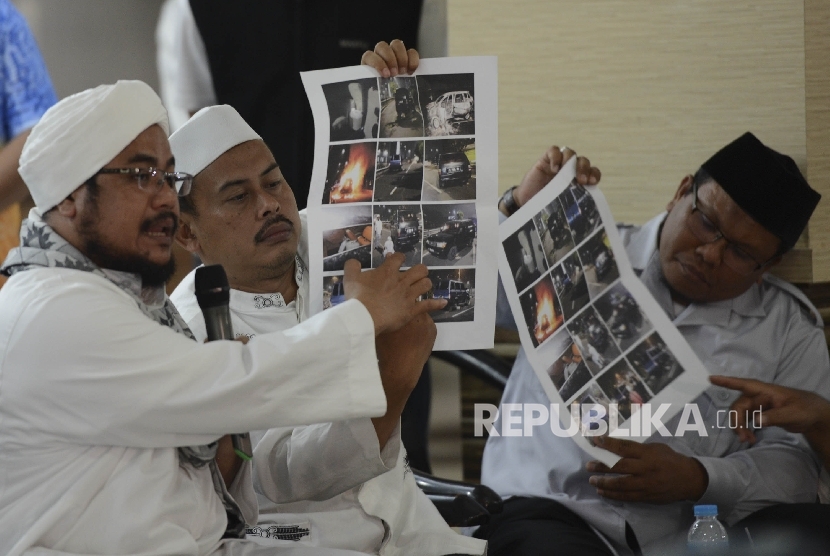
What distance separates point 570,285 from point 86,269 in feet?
3.85

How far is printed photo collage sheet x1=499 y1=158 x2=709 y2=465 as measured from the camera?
7.76 ft

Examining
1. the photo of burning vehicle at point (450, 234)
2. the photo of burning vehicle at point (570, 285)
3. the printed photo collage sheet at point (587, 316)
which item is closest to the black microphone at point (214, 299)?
the photo of burning vehicle at point (450, 234)

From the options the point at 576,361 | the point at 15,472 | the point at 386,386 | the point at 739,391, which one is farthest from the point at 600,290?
the point at 15,472

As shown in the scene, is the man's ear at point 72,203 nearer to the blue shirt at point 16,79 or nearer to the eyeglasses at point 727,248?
the blue shirt at point 16,79

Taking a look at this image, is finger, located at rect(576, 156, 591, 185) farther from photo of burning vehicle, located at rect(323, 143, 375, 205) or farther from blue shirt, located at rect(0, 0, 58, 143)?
blue shirt, located at rect(0, 0, 58, 143)

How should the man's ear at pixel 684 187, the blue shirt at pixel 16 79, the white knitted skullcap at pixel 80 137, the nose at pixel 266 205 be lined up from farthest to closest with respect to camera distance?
the blue shirt at pixel 16 79 → the man's ear at pixel 684 187 → the nose at pixel 266 205 → the white knitted skullcap at pixel 80 137

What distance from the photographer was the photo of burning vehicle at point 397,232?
207 centimetres

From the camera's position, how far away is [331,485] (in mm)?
2045

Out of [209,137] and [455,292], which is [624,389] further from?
[209,137]

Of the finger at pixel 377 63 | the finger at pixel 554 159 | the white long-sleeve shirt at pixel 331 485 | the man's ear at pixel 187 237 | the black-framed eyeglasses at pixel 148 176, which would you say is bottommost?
the white long-sleeve shirt at pixel 331 485

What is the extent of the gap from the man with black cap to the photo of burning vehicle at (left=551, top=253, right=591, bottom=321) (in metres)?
0.22

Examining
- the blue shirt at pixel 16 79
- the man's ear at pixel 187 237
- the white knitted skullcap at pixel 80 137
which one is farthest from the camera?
the blue shirt at pixel 16 79

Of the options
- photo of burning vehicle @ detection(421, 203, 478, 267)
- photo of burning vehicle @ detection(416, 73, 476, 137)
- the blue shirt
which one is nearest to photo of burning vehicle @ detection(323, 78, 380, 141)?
photo of burning vehicle @ detection(416, 73, 476, 137)

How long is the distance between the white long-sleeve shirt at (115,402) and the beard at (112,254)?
0.08m
